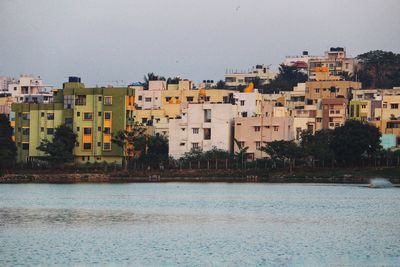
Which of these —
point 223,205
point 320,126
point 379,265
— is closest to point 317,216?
point 223,205

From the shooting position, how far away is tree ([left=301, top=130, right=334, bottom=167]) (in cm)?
9269

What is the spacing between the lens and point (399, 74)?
15088cm

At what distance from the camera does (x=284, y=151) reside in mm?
94750

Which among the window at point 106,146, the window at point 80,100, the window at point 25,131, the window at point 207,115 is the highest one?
the window at point 80,100

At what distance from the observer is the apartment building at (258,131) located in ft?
332

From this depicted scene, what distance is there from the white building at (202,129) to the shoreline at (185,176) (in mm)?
3559

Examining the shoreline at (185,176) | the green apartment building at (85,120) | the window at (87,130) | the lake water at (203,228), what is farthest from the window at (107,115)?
the lake water at (203,228)

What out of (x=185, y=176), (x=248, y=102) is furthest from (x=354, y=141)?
(x=248, y=102)

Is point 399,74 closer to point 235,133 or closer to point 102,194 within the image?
point 235,133

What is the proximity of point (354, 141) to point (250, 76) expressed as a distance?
2820 inches

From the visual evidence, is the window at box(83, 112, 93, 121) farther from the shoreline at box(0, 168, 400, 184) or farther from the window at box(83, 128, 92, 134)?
the shoreline at box(0, 168, 400, 184)

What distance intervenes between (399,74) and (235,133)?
182 feet

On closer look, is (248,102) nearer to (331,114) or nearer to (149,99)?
(331,114)

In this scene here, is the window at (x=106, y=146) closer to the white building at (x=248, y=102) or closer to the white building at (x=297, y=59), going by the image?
the white building at (x=248, y=102)
